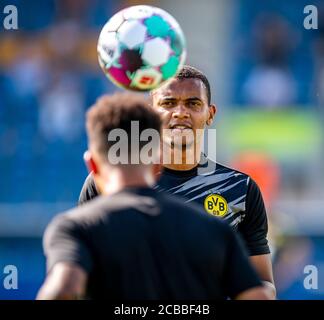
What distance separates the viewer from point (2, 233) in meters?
13.0

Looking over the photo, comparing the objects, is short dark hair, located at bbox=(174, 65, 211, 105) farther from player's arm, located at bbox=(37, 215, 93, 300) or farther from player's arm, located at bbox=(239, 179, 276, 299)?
player's arm, located at bbox=(37, 215, 93, 300)

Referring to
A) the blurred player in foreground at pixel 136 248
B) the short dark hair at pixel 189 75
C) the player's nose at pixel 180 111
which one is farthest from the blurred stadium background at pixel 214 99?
the blurred player in foreground at pixel 136 248

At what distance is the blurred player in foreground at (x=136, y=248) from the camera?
11.8 ft

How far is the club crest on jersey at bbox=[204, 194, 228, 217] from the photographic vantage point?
5898 mm

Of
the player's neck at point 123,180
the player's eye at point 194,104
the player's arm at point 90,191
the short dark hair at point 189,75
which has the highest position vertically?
the short dark hair at point 189,75

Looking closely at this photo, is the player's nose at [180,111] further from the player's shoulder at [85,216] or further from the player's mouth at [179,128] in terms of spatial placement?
the player's shoulder at [85,216]

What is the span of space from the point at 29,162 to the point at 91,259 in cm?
1032

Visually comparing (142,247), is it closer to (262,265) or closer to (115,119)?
(115,119)

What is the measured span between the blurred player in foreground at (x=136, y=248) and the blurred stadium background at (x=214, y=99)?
8761mm

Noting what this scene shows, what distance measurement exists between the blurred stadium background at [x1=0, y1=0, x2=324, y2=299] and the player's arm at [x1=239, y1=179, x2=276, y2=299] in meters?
6.54

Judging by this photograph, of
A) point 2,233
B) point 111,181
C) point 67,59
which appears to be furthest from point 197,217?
point 67,59
